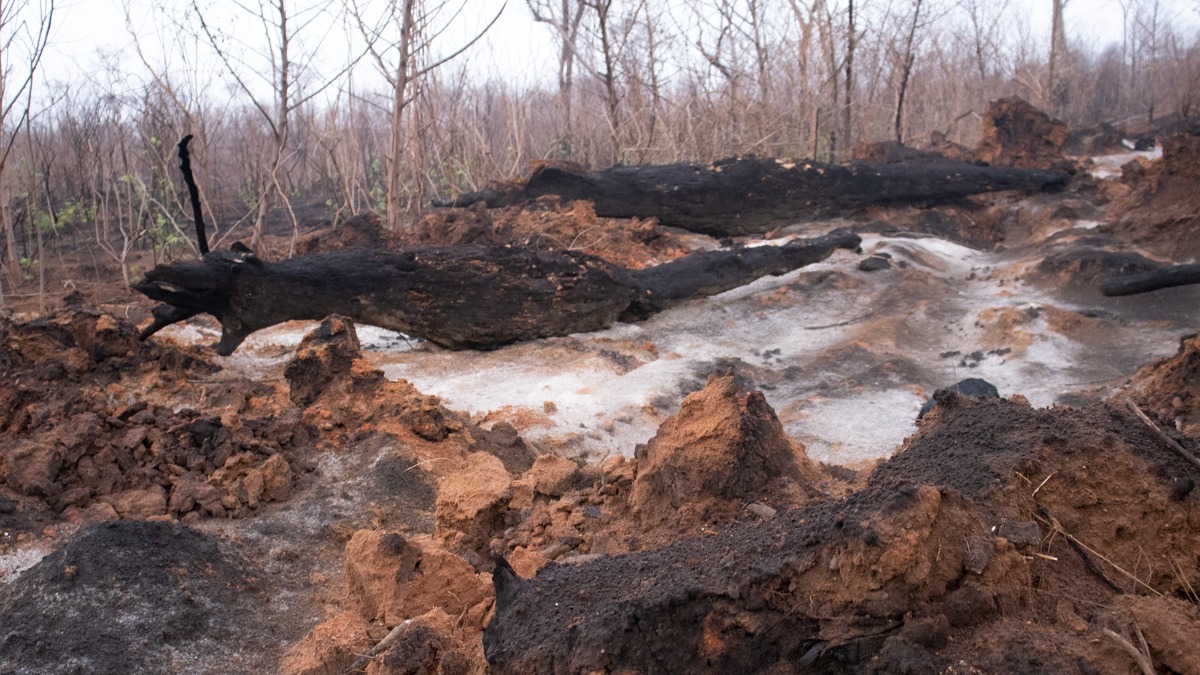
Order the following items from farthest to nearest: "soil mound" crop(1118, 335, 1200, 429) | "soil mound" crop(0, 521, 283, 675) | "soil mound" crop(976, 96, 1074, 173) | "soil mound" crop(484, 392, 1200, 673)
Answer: "soil mound" crop(976, 96, 1074, 173) → "soil mound" crop(1118, 335, 1200, 429) → "soil mound" crop(0, 521, 283, 675) → "soil mound" crop(484, 392, 1200, 673)

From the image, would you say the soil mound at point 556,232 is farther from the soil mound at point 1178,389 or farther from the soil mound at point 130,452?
the soil mound at point 1178,389

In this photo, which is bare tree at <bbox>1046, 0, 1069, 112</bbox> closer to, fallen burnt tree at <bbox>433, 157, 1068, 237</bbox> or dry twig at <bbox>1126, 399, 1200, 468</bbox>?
fallen burnt tree at <bbox>433, 157, 1068, 237</bbox>

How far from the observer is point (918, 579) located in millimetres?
1724

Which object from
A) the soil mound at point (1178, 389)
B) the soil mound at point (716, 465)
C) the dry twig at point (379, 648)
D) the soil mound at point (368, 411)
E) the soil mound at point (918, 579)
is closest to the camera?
the soil mound at point (918, 579)

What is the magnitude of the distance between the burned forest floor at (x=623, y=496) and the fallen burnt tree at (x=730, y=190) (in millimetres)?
3047

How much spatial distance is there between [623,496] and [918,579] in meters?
1.55

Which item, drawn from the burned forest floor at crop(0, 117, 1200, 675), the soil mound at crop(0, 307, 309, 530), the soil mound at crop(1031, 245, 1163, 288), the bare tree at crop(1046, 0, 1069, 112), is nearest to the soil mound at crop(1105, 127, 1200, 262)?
the soil mound at crop(1031, 245, 1163, 288)

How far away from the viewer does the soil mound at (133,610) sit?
2494 millimetres

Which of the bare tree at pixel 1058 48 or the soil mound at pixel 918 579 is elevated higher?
the bare tree at pixel 1058 48

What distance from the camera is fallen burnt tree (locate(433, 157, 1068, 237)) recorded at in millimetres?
10570

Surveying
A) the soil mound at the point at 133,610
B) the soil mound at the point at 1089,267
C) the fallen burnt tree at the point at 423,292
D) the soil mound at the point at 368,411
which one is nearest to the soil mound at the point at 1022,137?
the soil mound at the point at 1089,267

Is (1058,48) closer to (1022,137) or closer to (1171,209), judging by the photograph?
(1022,137)

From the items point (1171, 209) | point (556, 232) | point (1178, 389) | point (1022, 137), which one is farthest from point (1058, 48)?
point (1178, 389)

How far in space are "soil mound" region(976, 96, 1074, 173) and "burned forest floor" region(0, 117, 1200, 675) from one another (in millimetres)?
5973
